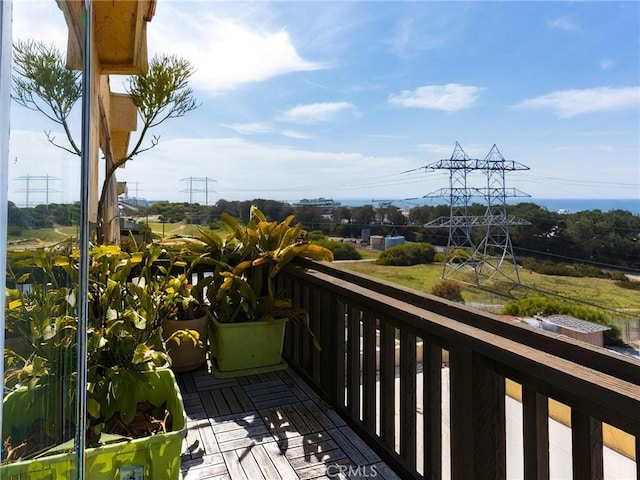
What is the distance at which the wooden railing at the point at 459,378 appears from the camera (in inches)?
31.0

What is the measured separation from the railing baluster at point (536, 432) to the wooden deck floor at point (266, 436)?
62cm

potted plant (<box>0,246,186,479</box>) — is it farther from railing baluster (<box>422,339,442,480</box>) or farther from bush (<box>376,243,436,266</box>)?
bush (<box>376,243,436,266</box>)

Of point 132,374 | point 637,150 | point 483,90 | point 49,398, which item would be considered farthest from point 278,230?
point 637,150

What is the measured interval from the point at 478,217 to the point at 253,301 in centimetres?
2195

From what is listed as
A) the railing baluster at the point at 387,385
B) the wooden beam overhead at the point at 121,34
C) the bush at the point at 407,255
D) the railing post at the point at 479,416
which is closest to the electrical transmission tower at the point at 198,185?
the wooden beam overhead at the point at 121,34

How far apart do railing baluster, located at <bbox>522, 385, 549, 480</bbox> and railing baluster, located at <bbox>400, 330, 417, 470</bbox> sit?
48 centimetres

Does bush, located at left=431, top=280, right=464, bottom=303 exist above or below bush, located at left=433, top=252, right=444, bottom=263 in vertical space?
below

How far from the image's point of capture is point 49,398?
0.72 meters

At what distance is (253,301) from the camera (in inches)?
86.4

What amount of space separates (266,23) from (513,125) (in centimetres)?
3350

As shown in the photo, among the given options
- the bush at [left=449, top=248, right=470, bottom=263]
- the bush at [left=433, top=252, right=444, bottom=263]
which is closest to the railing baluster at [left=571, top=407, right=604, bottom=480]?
the bush at [left=449, top=248, right=470, bottom=263]

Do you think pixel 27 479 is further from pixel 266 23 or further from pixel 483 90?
pixel 483 90

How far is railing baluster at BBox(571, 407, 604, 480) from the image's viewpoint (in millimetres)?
782

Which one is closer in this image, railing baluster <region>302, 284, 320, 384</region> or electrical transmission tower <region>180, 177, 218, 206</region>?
railing baluster <region>302, 284, 320, 384</region>
